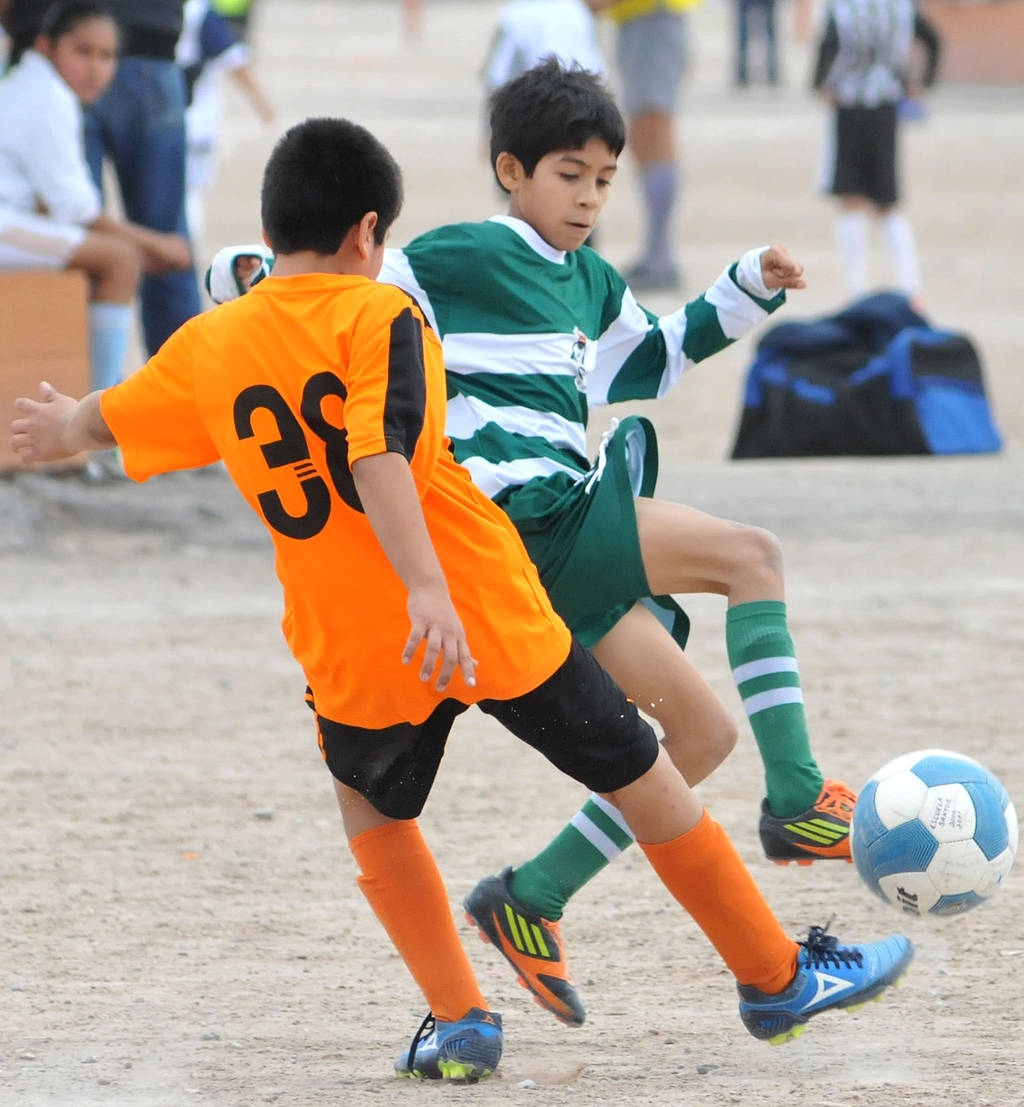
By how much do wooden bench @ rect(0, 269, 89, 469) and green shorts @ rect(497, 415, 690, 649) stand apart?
4225 millimetres

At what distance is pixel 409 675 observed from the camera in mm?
2783

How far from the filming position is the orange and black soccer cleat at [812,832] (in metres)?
3.32

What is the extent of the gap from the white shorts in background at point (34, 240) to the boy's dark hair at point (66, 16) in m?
A: 0.63

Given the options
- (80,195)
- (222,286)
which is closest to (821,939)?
(222,286)

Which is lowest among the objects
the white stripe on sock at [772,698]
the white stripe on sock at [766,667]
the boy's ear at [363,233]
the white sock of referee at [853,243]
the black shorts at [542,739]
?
the white sock of referee at [853,243]

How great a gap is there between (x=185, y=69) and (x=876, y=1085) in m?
7.38

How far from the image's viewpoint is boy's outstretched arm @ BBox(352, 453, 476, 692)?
2.61m

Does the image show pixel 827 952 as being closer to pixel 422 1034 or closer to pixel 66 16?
pixel 422 1034

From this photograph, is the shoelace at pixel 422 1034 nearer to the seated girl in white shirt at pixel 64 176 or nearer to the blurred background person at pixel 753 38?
the seated girl in white shirt at pixel 64 176

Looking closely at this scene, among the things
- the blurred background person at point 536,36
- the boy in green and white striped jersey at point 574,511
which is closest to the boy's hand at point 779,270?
the boy in green and white striped jersey at point 574,511

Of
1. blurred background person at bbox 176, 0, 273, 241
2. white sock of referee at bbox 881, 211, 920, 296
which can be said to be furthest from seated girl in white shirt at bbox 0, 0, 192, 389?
white sock of referee at bbox 881, 211, 920, 296

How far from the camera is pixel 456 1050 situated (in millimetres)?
3008

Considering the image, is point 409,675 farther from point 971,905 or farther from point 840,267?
point 840,267

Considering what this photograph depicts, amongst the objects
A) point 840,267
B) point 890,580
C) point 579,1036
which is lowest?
point 840,267
